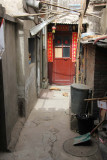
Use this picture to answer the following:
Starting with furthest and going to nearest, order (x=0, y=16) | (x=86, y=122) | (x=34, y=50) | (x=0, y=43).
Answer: (x=34, y=50) → (x=86, y=122) → (x=0, y=16) → (x=0, y=43)

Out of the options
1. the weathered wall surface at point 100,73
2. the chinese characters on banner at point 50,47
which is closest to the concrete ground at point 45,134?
the weathered wall surface at point 100,73

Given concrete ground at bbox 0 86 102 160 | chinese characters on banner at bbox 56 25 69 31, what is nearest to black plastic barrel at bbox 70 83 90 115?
concrete ground at bbox 0 86 102 160

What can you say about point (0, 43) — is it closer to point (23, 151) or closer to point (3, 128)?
point (3, 128)

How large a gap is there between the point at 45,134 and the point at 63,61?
24.1 ft

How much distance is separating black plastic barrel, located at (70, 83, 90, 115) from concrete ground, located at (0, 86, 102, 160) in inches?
30.5

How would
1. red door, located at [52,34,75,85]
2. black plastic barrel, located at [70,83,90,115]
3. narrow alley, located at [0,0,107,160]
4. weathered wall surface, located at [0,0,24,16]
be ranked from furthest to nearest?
1. red door, located at [52,34,75,85]
2. weathered wall surface, located at [0,0,24,16]
3. black plastic barrel, located at [70,83,90,115]
4. narrow alley, located at [0,0,107,160]

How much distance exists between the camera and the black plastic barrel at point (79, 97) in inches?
235

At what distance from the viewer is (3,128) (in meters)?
4.60

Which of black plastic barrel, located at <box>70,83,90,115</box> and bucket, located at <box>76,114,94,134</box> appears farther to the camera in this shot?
black plastic barrel, located at <box>70,83,90,115</box>

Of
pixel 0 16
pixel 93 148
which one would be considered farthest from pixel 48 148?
pixel 0 16

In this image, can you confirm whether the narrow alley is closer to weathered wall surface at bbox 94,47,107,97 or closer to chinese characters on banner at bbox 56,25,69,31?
weathered wall surface at bbox 94,47,107,97

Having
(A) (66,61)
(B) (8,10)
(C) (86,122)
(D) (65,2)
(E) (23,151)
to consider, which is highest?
(D) (65,2)

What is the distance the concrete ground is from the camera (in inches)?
183

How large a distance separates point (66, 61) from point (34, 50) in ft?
13.5
